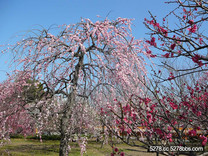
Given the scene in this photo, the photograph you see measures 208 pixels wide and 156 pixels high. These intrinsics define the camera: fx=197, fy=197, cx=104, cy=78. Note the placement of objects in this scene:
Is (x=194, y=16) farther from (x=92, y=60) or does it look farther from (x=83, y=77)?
(x=83, y=77)

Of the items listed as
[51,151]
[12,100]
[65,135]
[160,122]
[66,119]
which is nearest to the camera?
[160,122]

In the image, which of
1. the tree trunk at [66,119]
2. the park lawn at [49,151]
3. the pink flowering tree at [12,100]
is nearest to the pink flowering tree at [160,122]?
the tree trunk at [66,119]

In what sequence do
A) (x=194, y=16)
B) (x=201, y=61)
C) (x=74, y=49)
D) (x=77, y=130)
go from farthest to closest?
(x=77, y=130)
(x=74, y=49)
(x=194, y=16)
(x=201, y=61)

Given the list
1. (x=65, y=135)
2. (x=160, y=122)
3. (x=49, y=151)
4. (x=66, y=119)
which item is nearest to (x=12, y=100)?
(x=66, y=119)

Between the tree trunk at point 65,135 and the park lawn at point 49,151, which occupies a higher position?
the tree trunk at point 65,135

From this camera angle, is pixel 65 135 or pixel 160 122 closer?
pixel 160 122

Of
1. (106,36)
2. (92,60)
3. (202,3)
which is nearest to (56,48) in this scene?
(92,60)

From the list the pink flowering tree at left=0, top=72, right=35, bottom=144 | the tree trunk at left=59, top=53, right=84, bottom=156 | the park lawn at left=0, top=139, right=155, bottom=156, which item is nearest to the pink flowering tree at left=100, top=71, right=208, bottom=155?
the tree trunk at left=59, top=53, right=84, bottom=156

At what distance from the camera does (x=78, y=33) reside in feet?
21.6

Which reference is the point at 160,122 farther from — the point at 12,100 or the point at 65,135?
the point at 12,100

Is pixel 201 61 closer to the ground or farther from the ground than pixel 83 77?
closer to the ground

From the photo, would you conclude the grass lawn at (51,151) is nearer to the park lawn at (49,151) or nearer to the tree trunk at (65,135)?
the park lawn at (49,151)

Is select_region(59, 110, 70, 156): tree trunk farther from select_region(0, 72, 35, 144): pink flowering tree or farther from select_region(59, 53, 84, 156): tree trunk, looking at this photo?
select_region(0, 72, 35, 144): pink flowering tree

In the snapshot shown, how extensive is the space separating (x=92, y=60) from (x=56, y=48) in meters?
1.28
